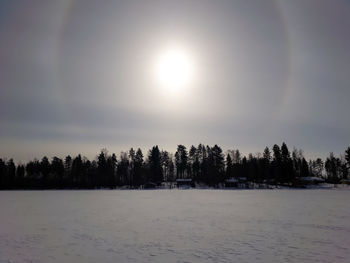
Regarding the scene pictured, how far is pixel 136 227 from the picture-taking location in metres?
18.4

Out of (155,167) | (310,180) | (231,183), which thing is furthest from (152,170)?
(310,180)

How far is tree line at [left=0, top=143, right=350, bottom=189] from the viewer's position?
103875 millimetres

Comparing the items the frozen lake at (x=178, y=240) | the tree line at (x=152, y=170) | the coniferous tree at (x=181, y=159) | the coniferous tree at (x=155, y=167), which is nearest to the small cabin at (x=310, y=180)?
the tree line at (x=152, y=170)

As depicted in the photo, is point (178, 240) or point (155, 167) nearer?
point (178, 240)

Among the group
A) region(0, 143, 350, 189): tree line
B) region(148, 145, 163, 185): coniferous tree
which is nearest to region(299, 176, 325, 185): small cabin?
region(0, 143, 350, 189): tree line

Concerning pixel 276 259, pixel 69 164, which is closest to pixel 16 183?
pixel 69 164

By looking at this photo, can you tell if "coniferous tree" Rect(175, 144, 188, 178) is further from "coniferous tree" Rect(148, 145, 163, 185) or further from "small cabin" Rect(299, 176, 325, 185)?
"small cabin" Rect(299, 176, 325, 185)

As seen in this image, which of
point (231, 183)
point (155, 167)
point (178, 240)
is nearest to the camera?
point (178, 240)

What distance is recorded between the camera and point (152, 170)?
122 meters

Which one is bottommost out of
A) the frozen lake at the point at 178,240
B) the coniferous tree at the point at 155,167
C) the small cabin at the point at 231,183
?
the small cabin at the point at 231,183

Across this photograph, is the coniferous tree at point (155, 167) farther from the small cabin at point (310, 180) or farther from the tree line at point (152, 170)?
the small cabin at point (310, 180)

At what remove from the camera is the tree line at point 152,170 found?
10388 centimetres

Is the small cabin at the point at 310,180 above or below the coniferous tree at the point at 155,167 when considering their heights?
below

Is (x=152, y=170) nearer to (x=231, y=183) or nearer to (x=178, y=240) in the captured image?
(x=231, y=183)
